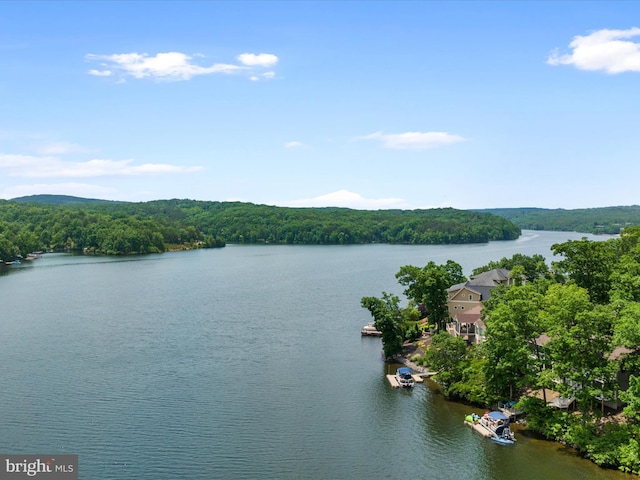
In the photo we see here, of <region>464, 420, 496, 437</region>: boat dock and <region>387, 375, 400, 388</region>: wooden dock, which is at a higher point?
<region>387, 375, 400, 388</region>: wooden dock

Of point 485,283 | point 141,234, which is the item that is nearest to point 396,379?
point 485,283

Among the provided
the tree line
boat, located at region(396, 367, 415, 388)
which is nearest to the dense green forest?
boat, located at region(396, 367, 415, 388)

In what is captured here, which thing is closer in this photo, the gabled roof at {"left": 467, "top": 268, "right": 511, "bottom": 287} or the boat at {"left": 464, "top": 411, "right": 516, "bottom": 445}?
the boat at {"left": 464, "top": 411, "right": 516, "bottom": 445}

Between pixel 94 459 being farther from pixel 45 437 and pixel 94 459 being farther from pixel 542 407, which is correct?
pixel 542 407

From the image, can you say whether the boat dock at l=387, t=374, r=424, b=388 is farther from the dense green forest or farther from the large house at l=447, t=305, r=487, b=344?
the dense green forest

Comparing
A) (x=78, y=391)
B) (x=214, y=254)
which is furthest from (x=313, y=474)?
(x=214, y=254)

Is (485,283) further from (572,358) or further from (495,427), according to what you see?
(572,358)
